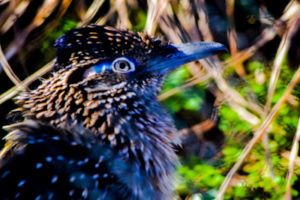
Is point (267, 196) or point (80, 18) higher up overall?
point (80, 18)

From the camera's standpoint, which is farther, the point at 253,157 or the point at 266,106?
the point at 253,157

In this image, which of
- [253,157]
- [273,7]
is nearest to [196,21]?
[273,7]

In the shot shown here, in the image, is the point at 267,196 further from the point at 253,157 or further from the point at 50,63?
the point at 50,63

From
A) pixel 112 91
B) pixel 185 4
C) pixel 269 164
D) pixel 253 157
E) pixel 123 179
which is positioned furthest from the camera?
pixel 185 4

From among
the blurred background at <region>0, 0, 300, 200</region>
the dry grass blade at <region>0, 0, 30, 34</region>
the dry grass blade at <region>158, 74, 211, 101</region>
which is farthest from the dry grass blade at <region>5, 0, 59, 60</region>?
the dry grass blade at <region>158, 74, 211, 101</region>

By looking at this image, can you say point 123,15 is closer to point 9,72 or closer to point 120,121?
point 9,72

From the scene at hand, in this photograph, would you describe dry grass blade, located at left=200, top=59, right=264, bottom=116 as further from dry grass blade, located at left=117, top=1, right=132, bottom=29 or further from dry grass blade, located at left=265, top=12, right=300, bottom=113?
dry grass blade, located at left=117, top=1, right=132, bottom=29

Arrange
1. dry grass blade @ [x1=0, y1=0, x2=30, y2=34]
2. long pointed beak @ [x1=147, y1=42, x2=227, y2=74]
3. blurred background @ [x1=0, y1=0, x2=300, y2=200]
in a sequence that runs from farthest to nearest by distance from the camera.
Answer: dry grass blade @ [x1=0, y1=0, x2=30, y2=34] < blurred background @ [x1=0, y1=0, x2=300, y2=200] < long pointed beak @ [x1=147, y1=42, x2=227, y2=74]
